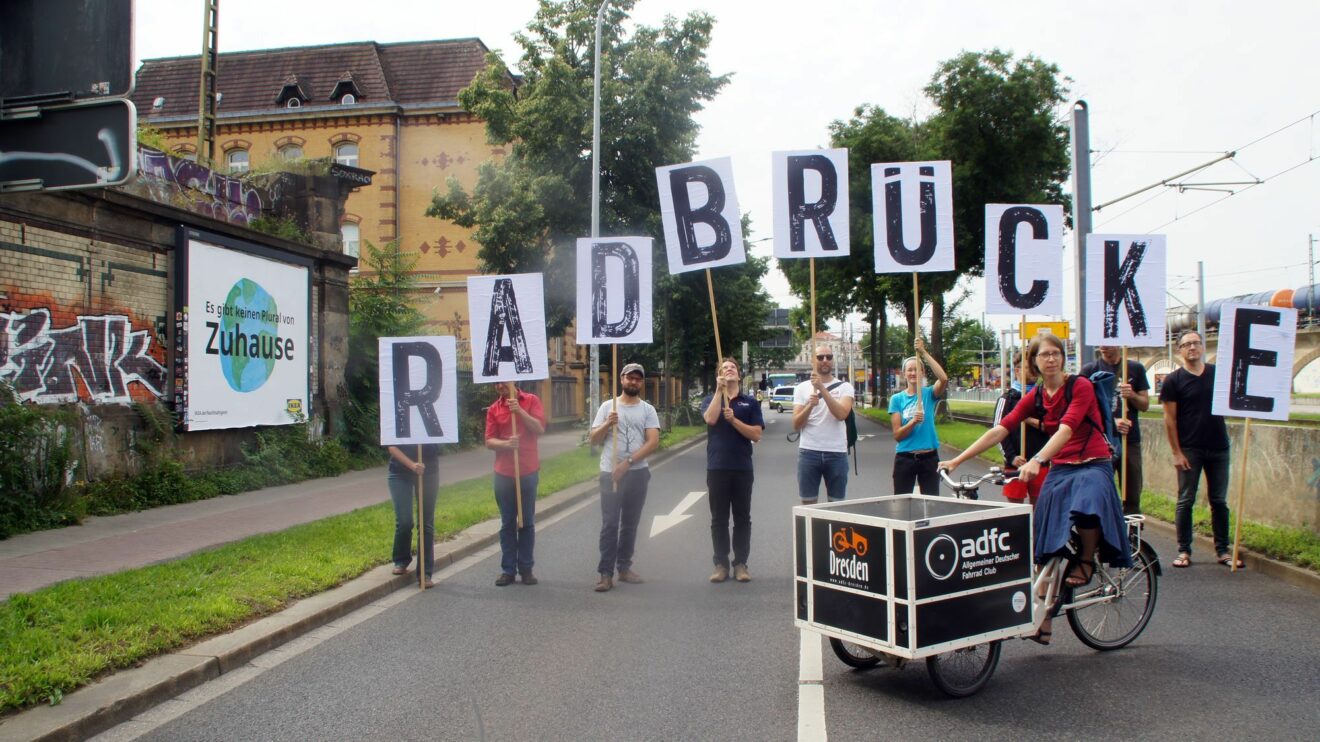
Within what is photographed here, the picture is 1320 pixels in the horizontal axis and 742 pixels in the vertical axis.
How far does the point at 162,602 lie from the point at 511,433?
9.18 ft

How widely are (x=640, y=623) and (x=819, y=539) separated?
78.3 inches

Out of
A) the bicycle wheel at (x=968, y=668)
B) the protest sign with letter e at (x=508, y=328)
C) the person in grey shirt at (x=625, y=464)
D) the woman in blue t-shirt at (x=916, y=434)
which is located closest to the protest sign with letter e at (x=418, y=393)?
the protest sign with letter e at (x=508, y=328)

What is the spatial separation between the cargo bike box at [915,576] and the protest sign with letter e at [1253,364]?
4290 millimetres

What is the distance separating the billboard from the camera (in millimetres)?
13938

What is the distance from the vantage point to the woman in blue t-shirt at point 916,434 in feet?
24.7

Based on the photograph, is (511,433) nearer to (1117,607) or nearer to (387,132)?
(1117,607)

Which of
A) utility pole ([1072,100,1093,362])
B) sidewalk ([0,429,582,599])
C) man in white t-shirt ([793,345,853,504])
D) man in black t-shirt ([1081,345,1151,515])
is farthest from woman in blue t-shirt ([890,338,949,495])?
sidewalk ([0,429,582,599])

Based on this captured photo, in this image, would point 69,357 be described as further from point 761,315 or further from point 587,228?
point 761,315

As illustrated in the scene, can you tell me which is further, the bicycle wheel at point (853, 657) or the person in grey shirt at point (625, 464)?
the person in grey shirt at point (625, 464)

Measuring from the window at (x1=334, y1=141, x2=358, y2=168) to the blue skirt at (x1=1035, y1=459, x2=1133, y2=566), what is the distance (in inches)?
1506

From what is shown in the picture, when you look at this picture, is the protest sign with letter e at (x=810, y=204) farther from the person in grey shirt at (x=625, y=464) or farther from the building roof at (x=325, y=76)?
the building roof at (x=325, y=76)

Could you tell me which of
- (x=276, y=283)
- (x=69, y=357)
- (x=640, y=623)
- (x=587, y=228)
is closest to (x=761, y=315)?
(x=587, y=228)

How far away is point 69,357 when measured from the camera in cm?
1183

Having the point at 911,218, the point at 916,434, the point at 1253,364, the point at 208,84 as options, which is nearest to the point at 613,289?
the point at 911,218
